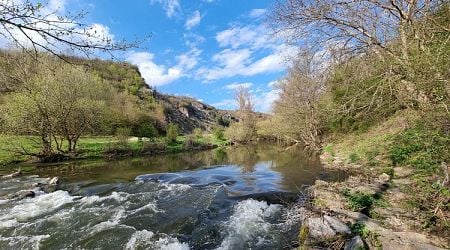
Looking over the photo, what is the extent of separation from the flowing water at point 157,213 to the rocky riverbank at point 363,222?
1052 mm

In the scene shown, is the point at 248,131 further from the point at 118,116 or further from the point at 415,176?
the point at 415,176

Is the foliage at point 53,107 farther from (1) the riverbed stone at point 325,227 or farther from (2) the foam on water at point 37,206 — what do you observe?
(1) the riverbed stone at point 325,227

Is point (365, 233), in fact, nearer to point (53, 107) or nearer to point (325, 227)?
point (325, 227)

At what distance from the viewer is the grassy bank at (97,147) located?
23.8 metres

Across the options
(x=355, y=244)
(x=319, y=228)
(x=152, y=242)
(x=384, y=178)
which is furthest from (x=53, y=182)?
(x=384, y=178)

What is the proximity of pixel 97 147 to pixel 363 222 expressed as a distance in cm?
2834

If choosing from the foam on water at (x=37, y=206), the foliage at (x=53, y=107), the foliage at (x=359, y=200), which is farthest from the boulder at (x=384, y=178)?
the foliage at (x=53, y=107)

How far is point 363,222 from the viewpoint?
6562mm

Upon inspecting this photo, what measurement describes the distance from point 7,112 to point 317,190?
80.3ft

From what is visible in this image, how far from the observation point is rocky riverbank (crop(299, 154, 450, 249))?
5.64 m

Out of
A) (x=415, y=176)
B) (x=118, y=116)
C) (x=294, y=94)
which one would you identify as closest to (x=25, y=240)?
(x=415, y=176)

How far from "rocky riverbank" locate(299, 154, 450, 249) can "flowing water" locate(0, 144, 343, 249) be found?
105 cm

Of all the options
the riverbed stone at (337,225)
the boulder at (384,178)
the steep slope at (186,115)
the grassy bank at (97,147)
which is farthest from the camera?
the steep slope at (186,115)

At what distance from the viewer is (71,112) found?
26688mm
